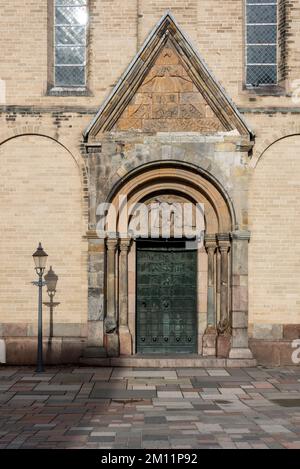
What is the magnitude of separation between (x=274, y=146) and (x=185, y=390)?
657 cm

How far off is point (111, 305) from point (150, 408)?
16.5 ft

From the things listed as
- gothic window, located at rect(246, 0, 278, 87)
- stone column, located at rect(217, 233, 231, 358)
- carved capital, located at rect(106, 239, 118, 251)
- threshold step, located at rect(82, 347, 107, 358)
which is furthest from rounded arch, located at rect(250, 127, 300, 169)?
threshold step, located at rect(82, 347, 107, 358)

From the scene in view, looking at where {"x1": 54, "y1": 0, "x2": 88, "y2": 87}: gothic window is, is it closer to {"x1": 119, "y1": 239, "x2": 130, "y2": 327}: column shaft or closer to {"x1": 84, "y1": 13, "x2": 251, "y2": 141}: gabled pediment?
{"x1": 84, "y1": 13, "x2": 251, "y2": 141}: gabled pediment

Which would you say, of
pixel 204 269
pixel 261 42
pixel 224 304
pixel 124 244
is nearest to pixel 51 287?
pixel 124 244

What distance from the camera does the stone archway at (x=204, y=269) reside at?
52.7 feet

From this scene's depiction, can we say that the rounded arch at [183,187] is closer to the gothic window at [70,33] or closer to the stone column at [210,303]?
the stone column at [210,303]

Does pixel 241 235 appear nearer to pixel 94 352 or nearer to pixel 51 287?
pixel 94 352

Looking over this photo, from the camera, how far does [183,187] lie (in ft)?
54.6

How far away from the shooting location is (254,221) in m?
16.5

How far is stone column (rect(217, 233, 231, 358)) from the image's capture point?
16.1 metres

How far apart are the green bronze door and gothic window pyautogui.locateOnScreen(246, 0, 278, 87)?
4.69 m

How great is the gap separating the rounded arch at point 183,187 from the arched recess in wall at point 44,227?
122 centimetres
